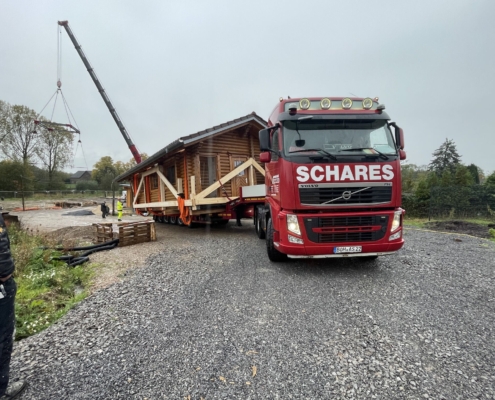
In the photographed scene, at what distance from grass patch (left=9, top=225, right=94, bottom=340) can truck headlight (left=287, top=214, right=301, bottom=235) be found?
3529 mm

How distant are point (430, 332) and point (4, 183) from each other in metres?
49.9

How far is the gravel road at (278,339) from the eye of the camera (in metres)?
2.26

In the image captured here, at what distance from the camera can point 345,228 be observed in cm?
448

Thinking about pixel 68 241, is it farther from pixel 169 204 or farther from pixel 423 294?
pixel 423 294

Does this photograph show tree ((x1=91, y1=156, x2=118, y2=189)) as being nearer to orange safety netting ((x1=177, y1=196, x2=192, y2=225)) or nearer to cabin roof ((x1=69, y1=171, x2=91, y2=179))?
cabin roof ((x1=69, y1=171, x2=91, y2=179))

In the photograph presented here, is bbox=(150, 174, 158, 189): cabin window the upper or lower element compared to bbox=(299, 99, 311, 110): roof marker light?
lower

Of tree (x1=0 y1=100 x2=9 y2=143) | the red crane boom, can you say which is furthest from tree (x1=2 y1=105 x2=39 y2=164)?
the red crane boom

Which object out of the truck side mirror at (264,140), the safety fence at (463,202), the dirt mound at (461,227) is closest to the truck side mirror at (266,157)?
the truck side mirror at (264,140)

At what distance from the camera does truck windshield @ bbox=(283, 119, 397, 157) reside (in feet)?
15.3

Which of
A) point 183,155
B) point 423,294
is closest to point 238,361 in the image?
point 423,294

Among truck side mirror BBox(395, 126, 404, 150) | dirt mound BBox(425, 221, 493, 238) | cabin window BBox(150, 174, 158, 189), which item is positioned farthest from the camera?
cabin window BBox(150, 174, 158, 189)

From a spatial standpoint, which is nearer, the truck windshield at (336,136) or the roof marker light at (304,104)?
the truck windshield at (336,136)

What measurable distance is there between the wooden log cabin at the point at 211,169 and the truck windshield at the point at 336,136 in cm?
379

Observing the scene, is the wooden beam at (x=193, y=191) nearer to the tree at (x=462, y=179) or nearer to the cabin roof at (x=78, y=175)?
the tree at (x=462, y=179)
